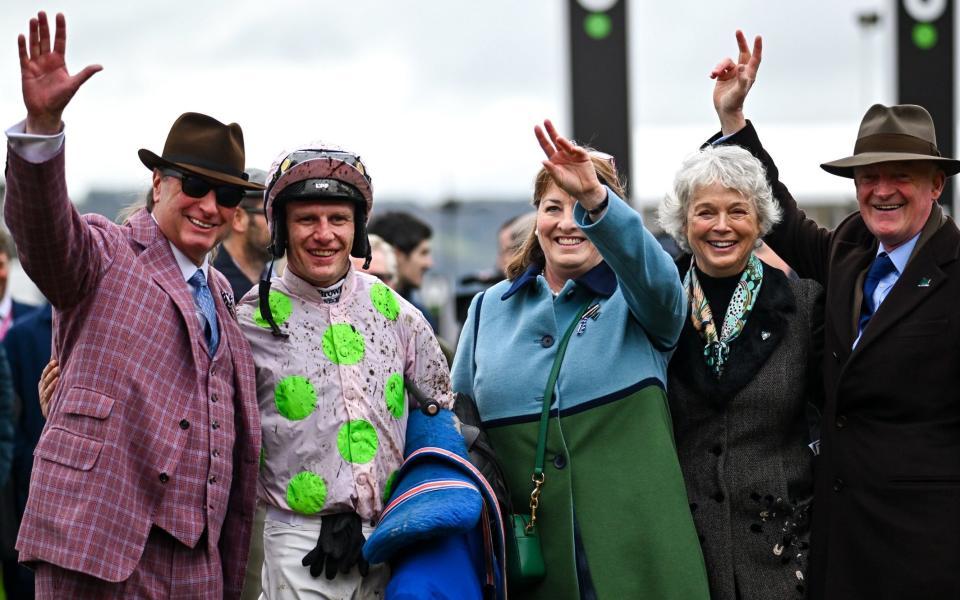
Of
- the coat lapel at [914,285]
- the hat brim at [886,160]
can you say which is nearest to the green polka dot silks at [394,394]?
the coat lapel at [914,285]

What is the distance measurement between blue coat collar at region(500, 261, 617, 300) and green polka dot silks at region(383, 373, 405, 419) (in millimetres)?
586

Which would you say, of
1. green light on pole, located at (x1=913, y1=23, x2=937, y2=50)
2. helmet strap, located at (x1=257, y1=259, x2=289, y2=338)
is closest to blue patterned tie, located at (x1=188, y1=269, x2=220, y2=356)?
helmet strap, located at (x1=257, y1=259, x2=289, y2=338)

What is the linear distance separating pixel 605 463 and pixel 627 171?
329 cm

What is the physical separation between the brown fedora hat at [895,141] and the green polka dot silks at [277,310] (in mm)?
1775

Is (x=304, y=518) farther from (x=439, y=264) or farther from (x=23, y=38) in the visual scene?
(x=439, y=264)

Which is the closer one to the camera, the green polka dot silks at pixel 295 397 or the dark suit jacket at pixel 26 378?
the green polka dot silks at pixel 295 397

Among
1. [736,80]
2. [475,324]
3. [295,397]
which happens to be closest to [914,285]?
[736,80]

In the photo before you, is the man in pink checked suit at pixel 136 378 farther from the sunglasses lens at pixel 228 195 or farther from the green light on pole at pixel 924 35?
the green light on pole at pixel 924 35

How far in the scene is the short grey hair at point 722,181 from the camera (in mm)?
4027

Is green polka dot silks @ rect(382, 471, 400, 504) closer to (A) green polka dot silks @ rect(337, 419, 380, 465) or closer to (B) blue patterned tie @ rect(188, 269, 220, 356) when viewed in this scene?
(A) green polka dot silks @ rect(337, 419, 380, 465)

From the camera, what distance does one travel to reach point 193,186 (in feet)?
11.7

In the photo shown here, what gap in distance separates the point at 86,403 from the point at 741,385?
193cm

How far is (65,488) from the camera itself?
318 centimetres

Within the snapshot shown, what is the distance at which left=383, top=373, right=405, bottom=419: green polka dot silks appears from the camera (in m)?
3.74
